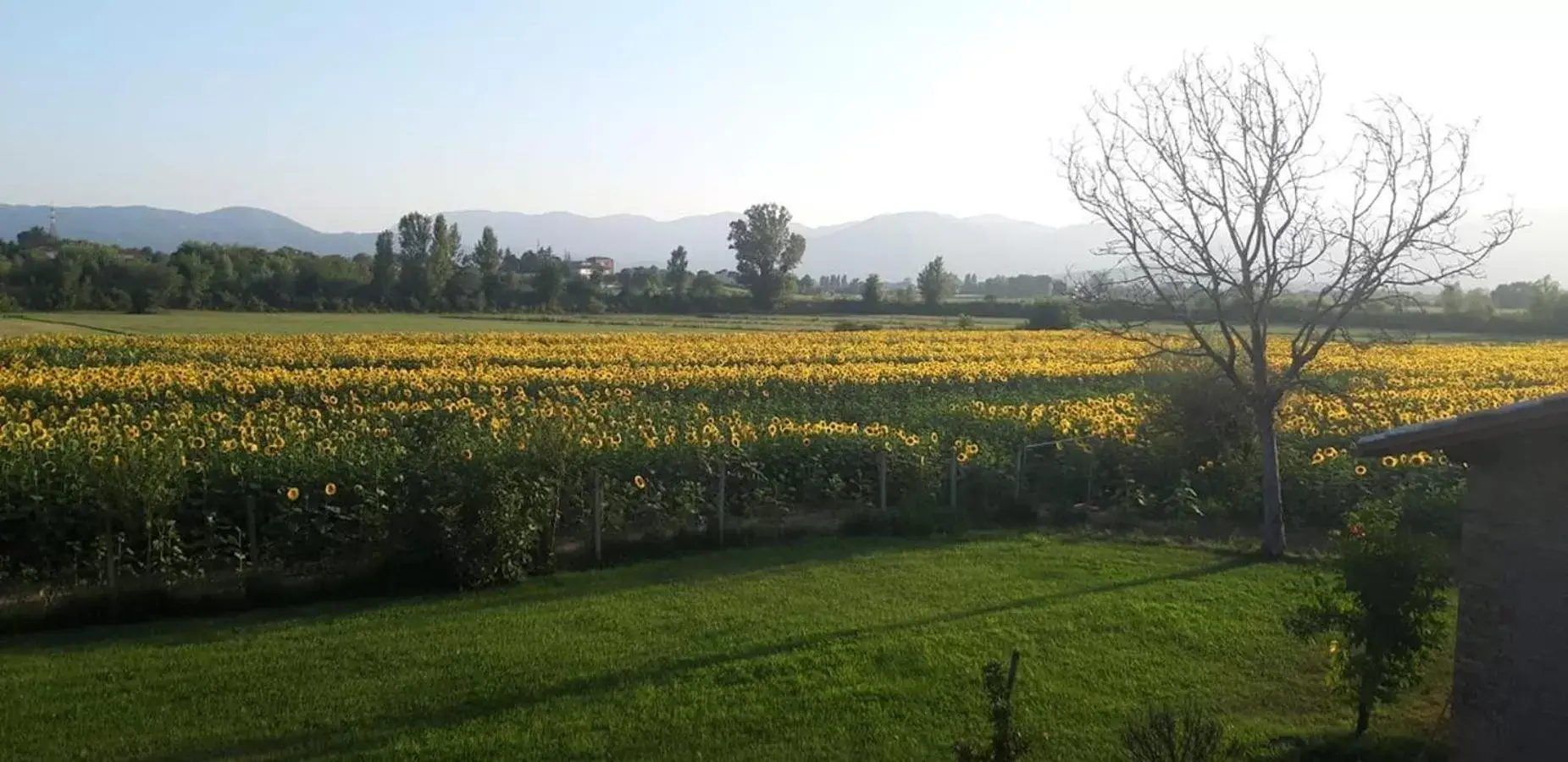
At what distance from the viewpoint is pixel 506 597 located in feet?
37.7

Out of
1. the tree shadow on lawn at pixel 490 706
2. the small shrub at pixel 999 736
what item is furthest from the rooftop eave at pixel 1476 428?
the tree shadow on lawn at pixel 490 706

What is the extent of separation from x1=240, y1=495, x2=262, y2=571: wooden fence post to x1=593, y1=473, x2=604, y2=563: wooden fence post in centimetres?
343

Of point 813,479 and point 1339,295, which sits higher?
point 1339,295

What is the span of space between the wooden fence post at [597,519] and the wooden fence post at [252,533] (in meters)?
3.43

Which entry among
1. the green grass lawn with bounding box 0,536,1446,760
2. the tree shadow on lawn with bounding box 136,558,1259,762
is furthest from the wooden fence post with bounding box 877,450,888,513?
the tree shadow on lawn with bounding box 136,558,1259,762

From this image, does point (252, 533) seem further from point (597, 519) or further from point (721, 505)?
point (721, 505)

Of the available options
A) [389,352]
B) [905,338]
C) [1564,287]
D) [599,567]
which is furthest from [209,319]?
[1564,287]

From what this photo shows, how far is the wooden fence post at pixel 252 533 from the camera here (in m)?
11.8

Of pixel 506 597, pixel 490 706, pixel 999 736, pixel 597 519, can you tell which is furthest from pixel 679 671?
pixel 597 519

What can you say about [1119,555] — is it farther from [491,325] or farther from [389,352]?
[491,325]

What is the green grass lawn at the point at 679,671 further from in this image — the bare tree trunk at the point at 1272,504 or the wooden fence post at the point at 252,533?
the bare tree trunk at the point at 1272,504

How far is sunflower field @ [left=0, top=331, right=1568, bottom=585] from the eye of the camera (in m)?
11.7

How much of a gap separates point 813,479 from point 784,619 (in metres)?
5.73

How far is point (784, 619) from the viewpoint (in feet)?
35.0
